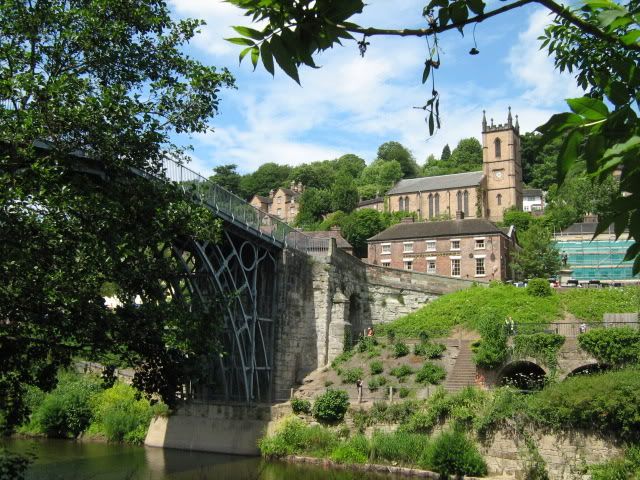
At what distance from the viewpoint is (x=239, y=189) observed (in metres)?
115

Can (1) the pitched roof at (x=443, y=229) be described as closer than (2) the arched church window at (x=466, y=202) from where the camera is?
Yes

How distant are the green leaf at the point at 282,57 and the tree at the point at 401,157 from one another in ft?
392

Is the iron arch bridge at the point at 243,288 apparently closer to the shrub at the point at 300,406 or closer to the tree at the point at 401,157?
the shrub at the point at 300,406

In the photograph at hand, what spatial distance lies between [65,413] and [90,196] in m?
24.5

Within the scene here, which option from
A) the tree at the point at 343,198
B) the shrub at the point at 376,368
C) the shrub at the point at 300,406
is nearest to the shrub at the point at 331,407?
the shrub at the point at 300,406

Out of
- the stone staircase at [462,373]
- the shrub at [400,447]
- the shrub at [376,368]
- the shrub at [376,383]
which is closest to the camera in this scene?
the shrub at [400,447]

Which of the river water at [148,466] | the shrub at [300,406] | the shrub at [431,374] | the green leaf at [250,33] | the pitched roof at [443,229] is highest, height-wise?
the pitched roof at [443,229]

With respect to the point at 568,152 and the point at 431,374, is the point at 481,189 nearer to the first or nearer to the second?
the point at 431,374

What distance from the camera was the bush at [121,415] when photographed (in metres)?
29.9

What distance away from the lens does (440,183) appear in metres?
82.2

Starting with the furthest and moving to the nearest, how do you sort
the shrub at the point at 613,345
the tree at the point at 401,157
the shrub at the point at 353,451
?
the tree at the point at 401,157 < the shrub at the point at 613,345 < the shrub at the point at 353,451

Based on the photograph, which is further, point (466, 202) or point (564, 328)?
point (466, 202)

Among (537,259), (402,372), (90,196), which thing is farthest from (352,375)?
(537,259)

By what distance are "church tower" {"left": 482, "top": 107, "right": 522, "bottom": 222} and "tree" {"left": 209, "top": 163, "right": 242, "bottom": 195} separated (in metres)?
45.4
